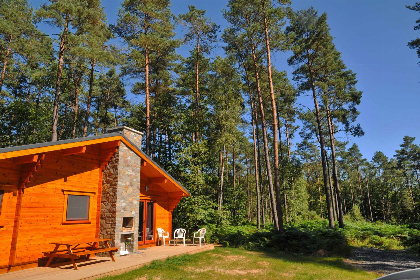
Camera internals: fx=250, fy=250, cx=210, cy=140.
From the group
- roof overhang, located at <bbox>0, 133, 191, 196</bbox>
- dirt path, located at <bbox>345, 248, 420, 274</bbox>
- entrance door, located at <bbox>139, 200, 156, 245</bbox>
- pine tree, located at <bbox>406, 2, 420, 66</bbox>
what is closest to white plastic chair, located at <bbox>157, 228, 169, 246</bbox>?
entrance door, located at <bbox>139, 200, 156, 245</bbox>

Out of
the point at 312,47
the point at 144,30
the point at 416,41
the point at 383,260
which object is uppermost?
the point at 144,30

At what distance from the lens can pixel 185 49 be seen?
70.7 feet

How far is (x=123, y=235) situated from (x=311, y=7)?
61.6 feet

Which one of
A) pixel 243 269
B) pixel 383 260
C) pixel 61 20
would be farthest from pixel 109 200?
pixel 61 20

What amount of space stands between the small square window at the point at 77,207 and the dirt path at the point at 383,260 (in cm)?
1018

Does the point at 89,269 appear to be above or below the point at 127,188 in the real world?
below

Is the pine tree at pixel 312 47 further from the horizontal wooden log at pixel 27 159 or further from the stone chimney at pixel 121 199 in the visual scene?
the horizontal wooden log at pixel 27 159

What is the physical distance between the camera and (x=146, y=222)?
1192 cm

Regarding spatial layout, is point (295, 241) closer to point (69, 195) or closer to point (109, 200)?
point (109, 200)

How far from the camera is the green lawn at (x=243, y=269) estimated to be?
7418 mm

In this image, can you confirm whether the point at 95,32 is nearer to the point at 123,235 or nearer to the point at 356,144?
the point at 123,235

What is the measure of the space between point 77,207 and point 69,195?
→ 535mm

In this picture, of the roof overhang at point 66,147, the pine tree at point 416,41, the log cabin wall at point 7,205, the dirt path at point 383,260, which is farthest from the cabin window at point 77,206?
the pine tree at point 416,41

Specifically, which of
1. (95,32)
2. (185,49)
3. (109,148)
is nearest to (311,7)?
(185,49)
